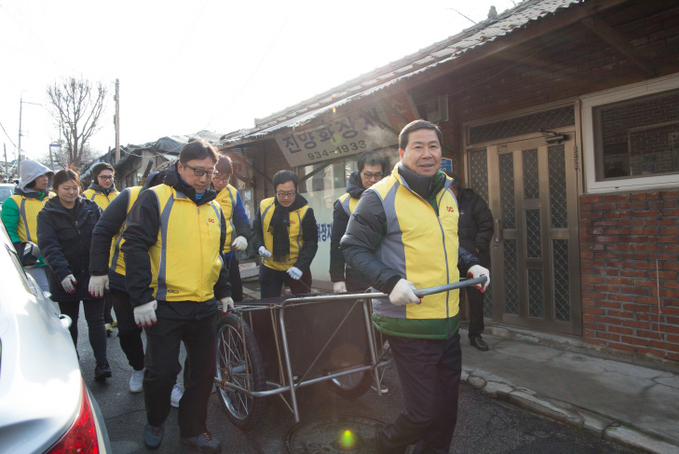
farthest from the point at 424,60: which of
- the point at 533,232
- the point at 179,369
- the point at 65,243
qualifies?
the point at 179,369

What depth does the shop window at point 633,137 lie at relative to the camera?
4.06 m

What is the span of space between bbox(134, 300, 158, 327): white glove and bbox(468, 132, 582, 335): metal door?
4.27 meters

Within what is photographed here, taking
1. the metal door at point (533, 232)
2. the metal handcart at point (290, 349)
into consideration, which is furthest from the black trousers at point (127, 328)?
the metal door at point (533, 232)

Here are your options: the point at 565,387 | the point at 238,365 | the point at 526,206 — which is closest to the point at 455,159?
the point at 526,206

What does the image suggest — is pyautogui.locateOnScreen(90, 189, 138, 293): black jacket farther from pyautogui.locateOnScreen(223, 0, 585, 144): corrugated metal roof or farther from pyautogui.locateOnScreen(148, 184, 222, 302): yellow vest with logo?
pyautogui.locateOnScreen(223, 0, 585, 144): corrugated metal roof

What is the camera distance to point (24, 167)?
4.61 metres

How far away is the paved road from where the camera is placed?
2812 mm

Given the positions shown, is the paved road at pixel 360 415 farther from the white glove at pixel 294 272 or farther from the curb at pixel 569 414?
the white glove at pixel 294 272

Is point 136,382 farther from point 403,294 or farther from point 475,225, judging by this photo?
point 475,225

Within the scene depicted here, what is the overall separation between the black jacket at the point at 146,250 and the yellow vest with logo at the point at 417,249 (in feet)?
3.93

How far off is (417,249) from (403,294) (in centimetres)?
32

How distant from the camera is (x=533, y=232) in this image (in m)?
5.11

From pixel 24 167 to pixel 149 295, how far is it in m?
3.32

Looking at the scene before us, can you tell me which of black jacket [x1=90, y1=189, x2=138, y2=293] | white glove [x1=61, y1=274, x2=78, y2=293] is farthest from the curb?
white glove [x1=61, y1=274, x2=78, y2=293]
